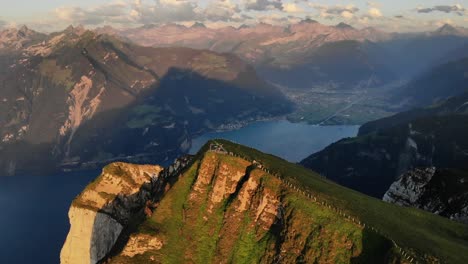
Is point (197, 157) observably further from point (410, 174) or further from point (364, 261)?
point (410, 174)

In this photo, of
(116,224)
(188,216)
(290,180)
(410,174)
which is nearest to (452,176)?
(410,174)

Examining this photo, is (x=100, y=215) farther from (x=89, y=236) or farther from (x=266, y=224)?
(x=266, y=224)

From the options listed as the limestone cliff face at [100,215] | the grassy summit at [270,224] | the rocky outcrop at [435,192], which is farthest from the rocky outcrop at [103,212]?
the rocky outcrop at [435,192]

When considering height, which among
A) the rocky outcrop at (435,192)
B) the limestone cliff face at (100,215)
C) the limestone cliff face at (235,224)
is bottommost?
the rocky outcrop at (435,192)

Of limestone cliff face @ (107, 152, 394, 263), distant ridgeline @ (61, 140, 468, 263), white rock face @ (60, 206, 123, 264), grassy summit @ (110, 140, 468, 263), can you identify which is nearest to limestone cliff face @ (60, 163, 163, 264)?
white rock face @ (60, 206, 123, 264)

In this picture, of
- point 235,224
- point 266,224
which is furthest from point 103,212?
point 266,224

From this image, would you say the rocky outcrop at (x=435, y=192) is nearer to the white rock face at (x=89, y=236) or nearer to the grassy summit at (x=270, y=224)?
the grassy summit at (x=270, y=224)
